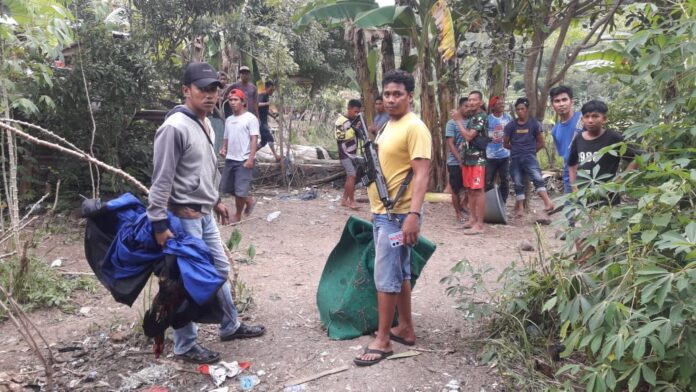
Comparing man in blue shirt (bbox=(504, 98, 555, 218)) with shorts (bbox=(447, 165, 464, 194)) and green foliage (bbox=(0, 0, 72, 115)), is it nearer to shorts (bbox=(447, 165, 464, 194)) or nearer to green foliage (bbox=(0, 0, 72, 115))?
shorts (bbox=(447, 165, 464, 194))

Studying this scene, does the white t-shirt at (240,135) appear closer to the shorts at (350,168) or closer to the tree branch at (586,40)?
the shorts at (350,168)

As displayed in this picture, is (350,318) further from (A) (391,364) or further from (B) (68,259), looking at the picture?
(B) (68,259)

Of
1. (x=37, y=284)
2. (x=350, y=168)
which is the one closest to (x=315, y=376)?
(x=37, y=284)

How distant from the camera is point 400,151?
347 centimetres

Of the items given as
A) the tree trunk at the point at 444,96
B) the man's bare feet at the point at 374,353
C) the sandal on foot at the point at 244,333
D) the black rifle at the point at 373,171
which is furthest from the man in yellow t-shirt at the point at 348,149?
the man's bare feet at the point at 374,353

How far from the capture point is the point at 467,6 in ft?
27.8

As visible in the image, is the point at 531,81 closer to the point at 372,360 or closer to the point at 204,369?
the point at 372,360

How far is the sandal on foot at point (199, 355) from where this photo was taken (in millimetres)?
3605

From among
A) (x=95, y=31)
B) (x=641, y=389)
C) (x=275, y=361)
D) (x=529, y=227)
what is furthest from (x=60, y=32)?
(x=529, y=227)

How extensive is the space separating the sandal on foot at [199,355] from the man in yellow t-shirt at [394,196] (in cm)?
92

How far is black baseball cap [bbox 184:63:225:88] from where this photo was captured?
3.42 metres

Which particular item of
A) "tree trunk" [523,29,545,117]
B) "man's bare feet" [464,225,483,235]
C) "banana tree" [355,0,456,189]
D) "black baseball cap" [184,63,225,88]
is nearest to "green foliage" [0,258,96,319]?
"black baseball cap" [184,63,225,88]

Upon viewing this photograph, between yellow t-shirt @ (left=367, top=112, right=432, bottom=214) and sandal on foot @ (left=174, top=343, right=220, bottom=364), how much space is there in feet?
4.56

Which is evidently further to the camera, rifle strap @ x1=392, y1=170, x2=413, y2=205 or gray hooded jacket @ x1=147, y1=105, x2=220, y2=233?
rifle strap @ x1=392, y1=170, x2=413, y2=205
